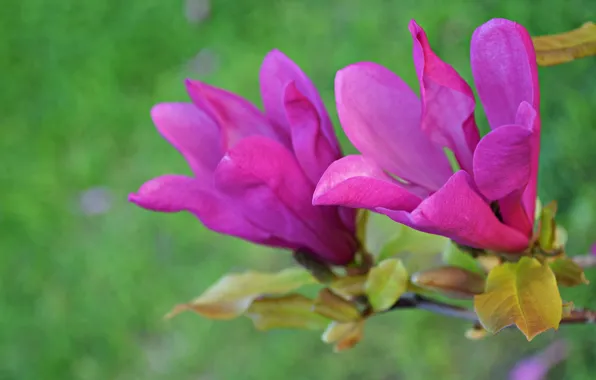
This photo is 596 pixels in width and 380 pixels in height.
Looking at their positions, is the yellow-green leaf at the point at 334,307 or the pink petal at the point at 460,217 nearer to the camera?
the pink petal at the point at 460,217

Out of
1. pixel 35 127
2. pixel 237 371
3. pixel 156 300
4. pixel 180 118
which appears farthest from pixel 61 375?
pixel 180 118

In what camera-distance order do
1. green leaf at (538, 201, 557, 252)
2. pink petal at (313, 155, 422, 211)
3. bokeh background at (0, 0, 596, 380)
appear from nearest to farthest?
pink petal at (313, 155, 422, 211) < green leaf at (538, 201, 557, 252) < bokeh background at (0, 0, 596, 380)

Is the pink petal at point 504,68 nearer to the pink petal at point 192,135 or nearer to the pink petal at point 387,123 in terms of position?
the pink petal at point 387,123

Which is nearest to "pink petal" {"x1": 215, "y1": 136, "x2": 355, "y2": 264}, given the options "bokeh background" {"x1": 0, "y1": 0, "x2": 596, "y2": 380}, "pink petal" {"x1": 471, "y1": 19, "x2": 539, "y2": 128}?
"pink petal" {"x1": 471, "y1": 19, "x2": 539, "y2": 128}

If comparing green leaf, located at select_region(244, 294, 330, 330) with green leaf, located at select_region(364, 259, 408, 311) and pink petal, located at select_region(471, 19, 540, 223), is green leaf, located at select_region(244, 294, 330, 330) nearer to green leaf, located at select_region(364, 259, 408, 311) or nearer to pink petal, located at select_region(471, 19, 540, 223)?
green leaf, located at select_region(364, 259, 408, 311)

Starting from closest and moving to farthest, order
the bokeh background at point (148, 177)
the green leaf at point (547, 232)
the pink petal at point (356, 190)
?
1. the pink petal at point (356, 190)
2. the green leaf at point (547, 232)
3. the bokeh background at point (148, 177)

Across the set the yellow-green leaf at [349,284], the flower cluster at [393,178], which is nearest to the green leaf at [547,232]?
the flower cluster at [393,178]
